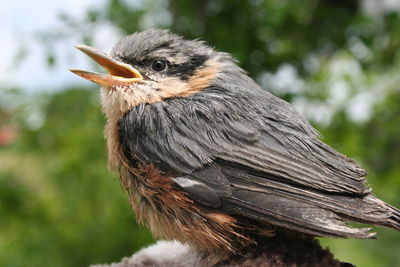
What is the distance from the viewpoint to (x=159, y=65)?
154 centimetres

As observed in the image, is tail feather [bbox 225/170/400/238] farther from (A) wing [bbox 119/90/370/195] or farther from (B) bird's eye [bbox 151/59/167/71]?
(B) bird's eye [bbox 151/59/167/71]

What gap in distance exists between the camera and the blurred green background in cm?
298

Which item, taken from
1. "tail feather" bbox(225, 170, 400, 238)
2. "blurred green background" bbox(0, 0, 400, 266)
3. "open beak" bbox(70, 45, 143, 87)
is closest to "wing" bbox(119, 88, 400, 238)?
"tail feather" bbox(225, 170, 400, 238)

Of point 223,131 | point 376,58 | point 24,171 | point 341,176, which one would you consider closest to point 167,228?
point 223,131

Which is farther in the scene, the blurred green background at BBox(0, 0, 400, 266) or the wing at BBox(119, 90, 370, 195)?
the blurred green background at BBox(0, 0, 400, 266)

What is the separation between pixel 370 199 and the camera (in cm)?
120

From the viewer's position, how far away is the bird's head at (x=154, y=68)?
1446 mm

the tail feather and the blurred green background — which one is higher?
the blurred green background

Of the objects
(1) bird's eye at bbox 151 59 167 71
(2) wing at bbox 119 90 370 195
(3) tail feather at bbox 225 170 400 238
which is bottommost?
(3) tail feather at bbox 225 170 400 238

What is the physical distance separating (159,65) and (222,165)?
459 millimetres

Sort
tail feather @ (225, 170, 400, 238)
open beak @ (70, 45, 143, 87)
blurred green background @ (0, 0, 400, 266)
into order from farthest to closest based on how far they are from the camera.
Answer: blurred green background @ (0, 0, 400, 266) < open beak @ (70, 45, 143, 87) < tail feather @ (225, 170, 400, 238)

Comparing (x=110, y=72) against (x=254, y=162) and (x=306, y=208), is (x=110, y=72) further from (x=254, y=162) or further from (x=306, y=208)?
(x=306, y=208)

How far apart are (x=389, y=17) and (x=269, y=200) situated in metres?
2.64

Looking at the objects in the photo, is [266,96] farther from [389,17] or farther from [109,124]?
[389,17]
